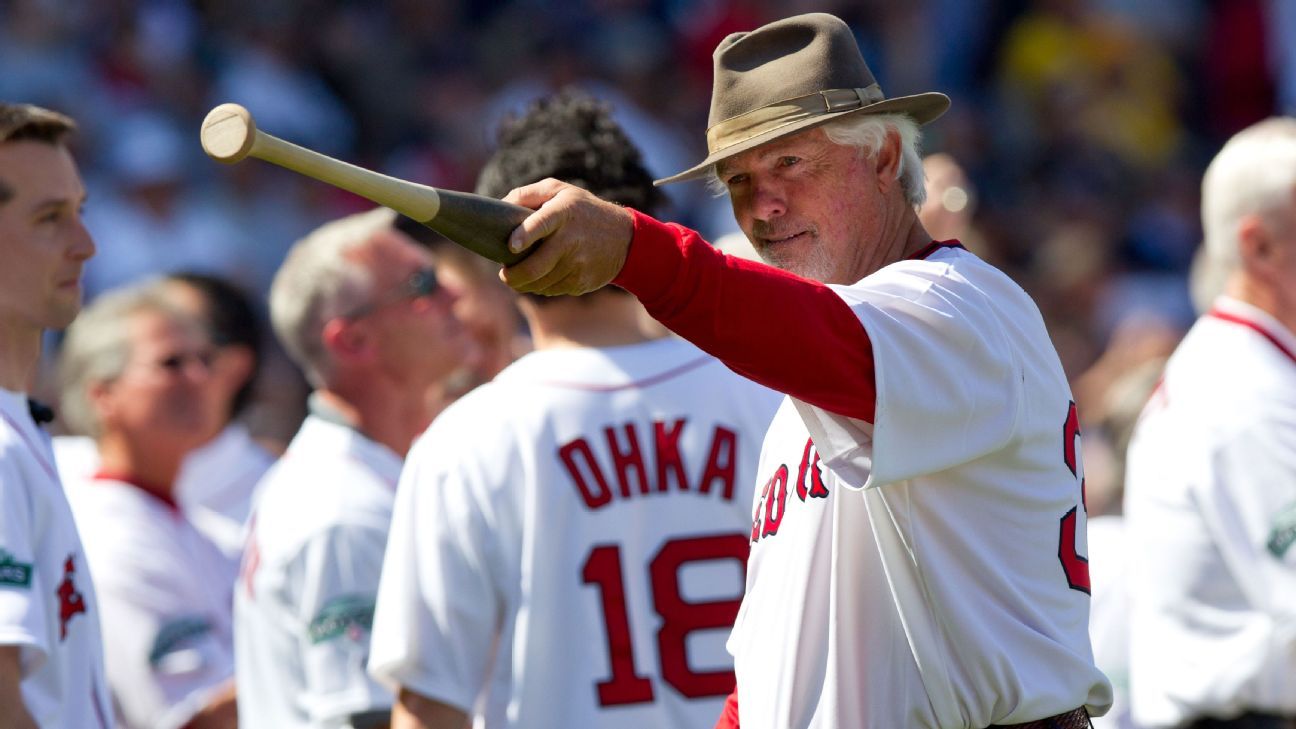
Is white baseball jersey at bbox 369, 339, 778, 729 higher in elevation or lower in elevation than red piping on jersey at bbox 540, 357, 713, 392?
lower

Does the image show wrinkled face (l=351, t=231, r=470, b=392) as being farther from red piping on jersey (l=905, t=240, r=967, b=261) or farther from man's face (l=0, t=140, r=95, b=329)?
red piping on jersey (l=905, t=240, r=967, b=261)

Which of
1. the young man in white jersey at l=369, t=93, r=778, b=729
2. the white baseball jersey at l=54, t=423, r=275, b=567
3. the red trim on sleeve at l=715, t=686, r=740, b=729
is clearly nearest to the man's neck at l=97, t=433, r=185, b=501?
the white baseball jersey at l=54, t=423, r=275, b=567

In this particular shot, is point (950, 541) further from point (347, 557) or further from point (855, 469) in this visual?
point (347, 557)

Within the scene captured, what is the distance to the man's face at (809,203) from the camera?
2.95 m

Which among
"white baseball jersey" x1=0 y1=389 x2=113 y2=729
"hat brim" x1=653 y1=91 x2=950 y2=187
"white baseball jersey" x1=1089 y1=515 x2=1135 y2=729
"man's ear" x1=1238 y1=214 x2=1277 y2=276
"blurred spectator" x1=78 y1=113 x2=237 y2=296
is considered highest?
"blurred spectator" x1=78 y1=113 x2=237 y2=296

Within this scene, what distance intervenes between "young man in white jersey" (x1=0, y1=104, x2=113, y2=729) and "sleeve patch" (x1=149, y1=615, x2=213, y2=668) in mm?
1232

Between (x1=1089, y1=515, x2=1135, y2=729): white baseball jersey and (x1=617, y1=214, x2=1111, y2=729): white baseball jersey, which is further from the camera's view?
(x1=1089, y1=515, x2=1135, y2=729): white baseball jersey

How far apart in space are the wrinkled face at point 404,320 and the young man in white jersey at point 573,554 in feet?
3.77

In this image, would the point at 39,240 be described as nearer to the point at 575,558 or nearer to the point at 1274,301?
the point at 575,558

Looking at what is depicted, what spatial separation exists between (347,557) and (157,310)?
74.5 inches

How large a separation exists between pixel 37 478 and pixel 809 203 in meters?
1.78

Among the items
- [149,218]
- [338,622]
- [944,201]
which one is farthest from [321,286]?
[149,218]

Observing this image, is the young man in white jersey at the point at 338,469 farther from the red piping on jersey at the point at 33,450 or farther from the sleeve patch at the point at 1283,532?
the sleeve patch at the point at 1283,532

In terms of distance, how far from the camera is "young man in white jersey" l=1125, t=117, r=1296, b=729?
4555 mm
